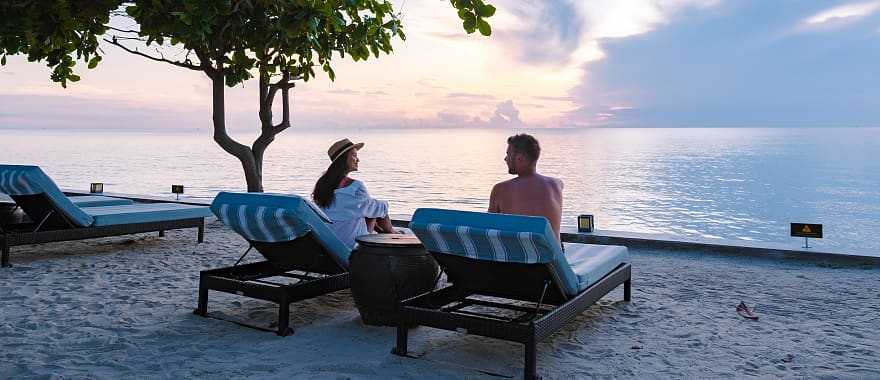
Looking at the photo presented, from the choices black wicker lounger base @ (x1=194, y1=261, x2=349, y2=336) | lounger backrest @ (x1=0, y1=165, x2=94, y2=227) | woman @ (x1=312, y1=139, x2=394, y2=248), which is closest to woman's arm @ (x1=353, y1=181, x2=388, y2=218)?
woman @ (x1=312, y1=139, x2=394, y2=248)

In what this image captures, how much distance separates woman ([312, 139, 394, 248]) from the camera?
4863 millimetres

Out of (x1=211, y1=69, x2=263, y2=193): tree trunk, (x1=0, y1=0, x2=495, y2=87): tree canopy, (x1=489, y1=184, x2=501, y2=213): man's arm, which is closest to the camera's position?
(x1=489, y1=184, x2=501, y2=213): man's arm

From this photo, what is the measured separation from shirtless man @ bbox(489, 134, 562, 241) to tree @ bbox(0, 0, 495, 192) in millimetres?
1329

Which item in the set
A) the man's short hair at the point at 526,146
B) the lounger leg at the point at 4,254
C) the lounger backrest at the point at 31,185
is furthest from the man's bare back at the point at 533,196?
the lounger leg at the point at 4,254

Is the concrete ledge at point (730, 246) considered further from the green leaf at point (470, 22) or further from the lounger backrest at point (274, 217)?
the green leaf at point (470, 22)

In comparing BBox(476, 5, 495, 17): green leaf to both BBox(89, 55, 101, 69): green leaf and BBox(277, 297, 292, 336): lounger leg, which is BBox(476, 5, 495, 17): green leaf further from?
BBox(89, 55, 101, 69): green leaf

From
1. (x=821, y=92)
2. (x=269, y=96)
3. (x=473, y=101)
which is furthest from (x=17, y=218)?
(x=473, y=101)

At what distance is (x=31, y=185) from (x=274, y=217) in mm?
3381

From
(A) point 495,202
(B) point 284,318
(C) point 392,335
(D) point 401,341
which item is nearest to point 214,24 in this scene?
(B) point 284,318

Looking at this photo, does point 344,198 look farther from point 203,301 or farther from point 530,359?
point 530,359

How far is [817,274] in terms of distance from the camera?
6512 mm

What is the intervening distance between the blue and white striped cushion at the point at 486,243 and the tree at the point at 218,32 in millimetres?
1449

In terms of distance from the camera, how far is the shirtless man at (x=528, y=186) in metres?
4.28

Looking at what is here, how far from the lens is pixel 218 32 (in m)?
6.93
